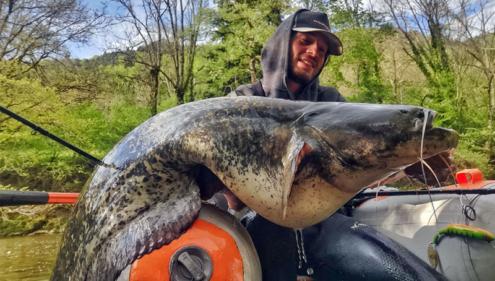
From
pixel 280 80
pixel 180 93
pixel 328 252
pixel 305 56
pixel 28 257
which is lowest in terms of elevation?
pixel 28 257

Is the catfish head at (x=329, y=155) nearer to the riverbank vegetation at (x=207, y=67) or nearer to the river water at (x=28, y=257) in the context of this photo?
the river water at (x=28, y=257)

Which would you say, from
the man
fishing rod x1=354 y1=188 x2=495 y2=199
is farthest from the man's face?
the man

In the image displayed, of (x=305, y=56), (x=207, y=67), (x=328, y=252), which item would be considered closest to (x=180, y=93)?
(x=207, y=67)

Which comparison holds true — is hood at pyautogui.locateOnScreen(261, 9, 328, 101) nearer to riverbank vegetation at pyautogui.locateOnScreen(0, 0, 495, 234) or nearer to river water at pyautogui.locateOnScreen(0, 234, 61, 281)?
river water at pyautogui.locateOnScreen(0, 234, 61, 281)

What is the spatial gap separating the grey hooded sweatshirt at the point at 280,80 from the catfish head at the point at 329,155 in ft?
4.12

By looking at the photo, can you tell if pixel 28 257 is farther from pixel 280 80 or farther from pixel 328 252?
pixel 328 252

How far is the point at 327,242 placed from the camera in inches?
72.0

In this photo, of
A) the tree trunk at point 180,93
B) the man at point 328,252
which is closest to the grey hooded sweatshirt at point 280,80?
the man at point 328,252

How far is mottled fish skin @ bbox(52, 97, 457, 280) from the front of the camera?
1.41m

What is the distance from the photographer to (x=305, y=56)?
285 cm

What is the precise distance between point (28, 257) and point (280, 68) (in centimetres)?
899

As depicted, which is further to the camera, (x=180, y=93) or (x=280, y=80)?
(x=180, y=93)

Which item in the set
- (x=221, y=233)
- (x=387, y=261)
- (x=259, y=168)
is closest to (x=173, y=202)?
(x=221, y=233)

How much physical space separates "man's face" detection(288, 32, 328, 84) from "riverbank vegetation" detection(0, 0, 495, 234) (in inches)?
444
